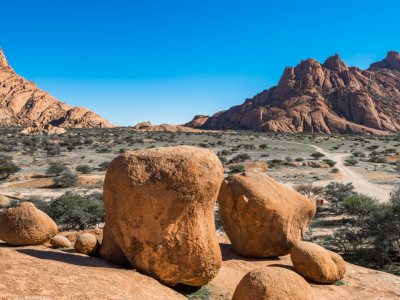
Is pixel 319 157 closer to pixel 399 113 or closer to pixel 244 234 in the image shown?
pixel 244 234

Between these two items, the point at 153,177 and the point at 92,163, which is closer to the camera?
the point at 153,177

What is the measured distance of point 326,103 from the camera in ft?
366

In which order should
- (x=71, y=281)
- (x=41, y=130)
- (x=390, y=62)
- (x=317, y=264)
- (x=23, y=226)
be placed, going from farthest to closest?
(x=390, y=62), (x=41, y=130), (x=317, y=264), (x=23, y=226), (x=71, y=281)

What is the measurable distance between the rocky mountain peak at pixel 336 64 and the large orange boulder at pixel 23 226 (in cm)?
14688

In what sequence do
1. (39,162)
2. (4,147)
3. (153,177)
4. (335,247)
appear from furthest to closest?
(4,147), (39,162), (335,247), (153,177)

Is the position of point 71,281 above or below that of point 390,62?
below

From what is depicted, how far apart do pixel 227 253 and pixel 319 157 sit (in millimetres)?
36500

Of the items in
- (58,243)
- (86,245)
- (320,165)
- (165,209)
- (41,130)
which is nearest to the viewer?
(165,209)

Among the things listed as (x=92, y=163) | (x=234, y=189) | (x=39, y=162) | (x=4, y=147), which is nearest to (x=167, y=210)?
(x=234, y=189)

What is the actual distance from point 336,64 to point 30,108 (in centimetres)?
15000

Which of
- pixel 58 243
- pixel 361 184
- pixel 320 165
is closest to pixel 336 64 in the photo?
pixel 320 165

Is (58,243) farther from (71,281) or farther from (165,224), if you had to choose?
(165,224)

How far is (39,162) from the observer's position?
31156mm

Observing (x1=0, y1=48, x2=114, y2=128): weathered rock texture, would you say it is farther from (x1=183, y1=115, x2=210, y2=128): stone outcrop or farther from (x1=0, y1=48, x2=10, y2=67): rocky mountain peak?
(x1=183, y1=115, x2=210, y2=128): stone outcrop
